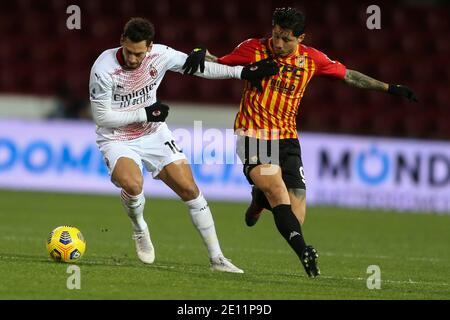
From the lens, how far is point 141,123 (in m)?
8.77

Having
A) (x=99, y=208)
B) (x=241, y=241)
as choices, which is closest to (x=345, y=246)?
(x=241, y=241)

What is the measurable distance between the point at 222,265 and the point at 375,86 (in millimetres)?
2021

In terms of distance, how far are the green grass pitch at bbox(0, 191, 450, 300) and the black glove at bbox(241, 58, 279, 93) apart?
5.22 feet

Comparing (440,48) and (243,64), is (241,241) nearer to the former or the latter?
(243,64)

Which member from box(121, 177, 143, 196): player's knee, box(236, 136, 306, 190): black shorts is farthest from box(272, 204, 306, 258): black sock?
box(121, 177, 143, 196): player's knee

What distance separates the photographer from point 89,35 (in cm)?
2081

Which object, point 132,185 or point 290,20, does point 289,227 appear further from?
point 290,20

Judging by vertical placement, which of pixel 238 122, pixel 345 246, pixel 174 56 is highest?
pixel 174 56

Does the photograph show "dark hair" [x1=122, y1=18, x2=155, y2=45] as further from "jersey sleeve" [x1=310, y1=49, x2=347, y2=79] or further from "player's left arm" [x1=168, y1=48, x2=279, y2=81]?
"jersey sleeve" [x1=310, y1=49, x2=347, y2=79]

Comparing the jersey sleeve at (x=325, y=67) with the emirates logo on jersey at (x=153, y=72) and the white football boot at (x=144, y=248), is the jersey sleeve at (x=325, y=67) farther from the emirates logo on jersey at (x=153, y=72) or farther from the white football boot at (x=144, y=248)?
the white football boot at (x=144, y=248)

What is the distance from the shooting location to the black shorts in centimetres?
854

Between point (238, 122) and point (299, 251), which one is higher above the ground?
point (238, 122)

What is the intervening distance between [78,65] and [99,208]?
18.8ft

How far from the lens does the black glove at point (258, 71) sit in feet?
27.3
